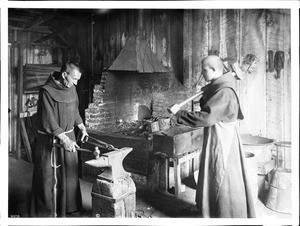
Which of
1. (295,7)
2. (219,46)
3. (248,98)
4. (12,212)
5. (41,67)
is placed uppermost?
(295,7)

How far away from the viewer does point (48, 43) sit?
2588 mm

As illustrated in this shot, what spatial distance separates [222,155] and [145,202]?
3.08 ft

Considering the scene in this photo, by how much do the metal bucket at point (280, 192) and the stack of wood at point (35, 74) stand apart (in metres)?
2.12

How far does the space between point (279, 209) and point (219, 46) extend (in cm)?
146

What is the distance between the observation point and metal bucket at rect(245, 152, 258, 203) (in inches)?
82.0

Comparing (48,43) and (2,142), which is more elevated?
(48,43)

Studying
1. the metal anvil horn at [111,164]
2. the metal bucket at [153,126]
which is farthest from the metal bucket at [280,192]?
the metal anvil horn at [111,164]

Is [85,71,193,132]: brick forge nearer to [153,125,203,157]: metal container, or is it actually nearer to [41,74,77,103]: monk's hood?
[153,125,203,157]: metal container

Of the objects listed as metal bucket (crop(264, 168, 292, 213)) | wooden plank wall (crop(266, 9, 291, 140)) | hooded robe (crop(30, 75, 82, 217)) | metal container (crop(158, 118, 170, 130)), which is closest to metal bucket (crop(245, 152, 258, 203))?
metal bucket (crop(264, 168, 292, 213))

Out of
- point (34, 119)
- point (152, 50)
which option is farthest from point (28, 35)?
point (152, 50)

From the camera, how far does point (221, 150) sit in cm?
199

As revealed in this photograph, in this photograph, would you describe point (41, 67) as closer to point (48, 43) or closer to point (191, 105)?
point (48, 43)

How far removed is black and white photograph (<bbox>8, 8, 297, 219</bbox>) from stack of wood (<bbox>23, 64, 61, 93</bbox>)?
13mm

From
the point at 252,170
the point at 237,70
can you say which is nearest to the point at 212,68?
the point at 237,70
